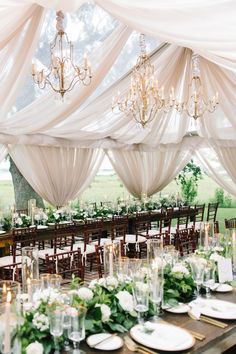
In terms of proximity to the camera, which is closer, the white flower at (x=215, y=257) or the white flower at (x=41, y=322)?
the white flower at (x=41, y=322)

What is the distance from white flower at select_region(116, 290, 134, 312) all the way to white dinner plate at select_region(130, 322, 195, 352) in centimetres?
13

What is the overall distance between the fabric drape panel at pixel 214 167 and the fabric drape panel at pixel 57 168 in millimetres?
2369

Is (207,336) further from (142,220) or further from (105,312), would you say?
(142,220)

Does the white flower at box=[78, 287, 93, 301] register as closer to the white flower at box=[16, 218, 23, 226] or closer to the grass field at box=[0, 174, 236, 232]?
the white flower at box=[16, 218, 23, 226]

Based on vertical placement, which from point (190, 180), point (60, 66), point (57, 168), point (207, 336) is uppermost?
point (60, 66)

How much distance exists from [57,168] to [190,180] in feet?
14.4

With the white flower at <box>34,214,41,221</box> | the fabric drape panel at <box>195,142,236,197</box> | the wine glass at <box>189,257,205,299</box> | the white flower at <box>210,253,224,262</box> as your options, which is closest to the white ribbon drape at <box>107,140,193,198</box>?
the fabric drape panel at <box>195,142,236,197</box>

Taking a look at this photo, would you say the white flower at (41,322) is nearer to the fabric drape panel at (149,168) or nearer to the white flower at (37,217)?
the white flower at (37,217)

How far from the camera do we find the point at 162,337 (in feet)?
6.80

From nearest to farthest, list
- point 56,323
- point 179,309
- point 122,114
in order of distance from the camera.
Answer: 1. point 56,323
2. point 179,309
3. point 122,114

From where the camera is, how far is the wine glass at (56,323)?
1902 millimetres

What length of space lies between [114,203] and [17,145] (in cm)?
224

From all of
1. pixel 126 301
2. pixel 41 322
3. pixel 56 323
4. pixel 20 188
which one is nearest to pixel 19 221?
pixel 20 188

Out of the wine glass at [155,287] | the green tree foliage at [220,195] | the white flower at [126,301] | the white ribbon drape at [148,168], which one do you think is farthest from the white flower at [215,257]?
the green tree foliage at [220,195]
